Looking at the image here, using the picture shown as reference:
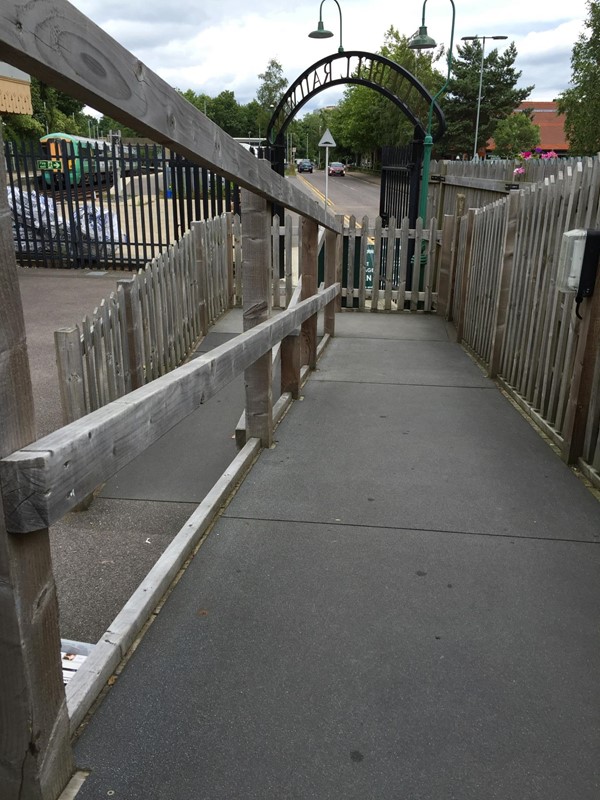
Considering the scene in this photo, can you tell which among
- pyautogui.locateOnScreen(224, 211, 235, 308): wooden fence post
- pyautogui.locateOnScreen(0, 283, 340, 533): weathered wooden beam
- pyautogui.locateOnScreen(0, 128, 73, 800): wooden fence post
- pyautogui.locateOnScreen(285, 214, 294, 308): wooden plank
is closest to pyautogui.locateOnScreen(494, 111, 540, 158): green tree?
pyautogui.locateOnScreen(285, 214, 294, 308): wooden plank

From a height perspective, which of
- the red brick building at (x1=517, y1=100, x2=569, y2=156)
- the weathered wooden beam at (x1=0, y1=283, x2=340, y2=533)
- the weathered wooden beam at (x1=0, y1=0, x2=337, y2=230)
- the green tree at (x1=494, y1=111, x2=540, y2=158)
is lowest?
the weathered wooden beam at (x1=0, y1=283, x2=340, y2=533)

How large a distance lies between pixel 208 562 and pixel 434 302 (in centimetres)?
746

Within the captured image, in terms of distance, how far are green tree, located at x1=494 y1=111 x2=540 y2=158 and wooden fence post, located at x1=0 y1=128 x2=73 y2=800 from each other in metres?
51.1

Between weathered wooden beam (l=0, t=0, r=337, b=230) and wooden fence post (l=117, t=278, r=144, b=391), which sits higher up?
weathered wooden beam (l=0, t=0, r=337, b=230)

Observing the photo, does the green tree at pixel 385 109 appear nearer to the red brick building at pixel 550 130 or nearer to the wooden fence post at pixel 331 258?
the red brick building at pixel 550 130

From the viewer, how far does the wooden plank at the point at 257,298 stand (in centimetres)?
368

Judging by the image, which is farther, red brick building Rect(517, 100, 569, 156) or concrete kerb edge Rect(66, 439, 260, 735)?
red brick building Rect(517, 100, 569, 156)

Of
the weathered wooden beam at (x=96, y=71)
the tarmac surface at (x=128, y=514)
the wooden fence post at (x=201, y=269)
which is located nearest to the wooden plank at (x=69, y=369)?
the tarmac surface at (x=128, y=514)

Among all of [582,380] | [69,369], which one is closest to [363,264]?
[582,380]

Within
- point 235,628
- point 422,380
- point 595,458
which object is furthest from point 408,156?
point 235,628

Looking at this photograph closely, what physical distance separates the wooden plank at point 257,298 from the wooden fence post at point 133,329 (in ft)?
3.38

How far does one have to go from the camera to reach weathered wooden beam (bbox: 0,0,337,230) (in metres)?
1.18

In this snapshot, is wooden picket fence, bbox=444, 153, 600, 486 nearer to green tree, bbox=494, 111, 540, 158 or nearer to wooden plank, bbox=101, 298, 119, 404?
wooden plank, bbox=101, 298, 119, 404

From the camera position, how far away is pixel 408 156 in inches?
405
